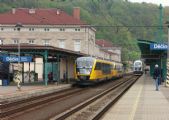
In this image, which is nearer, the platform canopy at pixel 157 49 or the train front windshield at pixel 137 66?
the platform canopy at pixel 157 49

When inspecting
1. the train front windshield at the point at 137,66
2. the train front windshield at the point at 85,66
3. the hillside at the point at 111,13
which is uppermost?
the hillside at the point at 111,13

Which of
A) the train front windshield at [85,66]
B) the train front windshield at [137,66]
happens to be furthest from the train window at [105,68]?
the train front windshield at [137,66]

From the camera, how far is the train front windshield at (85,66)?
48.5m

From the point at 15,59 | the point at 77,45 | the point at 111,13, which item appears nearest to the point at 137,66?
the point at 77,45

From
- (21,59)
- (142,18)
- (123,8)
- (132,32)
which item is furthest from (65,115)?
(123,8)

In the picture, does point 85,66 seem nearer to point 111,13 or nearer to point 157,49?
point 157,49

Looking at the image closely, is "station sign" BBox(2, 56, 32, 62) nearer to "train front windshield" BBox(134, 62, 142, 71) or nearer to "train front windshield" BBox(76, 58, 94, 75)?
"train front windshield" BBox(76, 58, 94, 75)

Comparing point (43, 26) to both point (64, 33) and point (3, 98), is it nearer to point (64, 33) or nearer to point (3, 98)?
point (64, 33)

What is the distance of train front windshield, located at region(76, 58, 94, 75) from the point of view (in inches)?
1911

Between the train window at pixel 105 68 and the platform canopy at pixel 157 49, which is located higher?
the platform canopy at pixel 157 49

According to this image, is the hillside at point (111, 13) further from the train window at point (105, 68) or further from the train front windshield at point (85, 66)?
the train front windshield at point (85, 66)

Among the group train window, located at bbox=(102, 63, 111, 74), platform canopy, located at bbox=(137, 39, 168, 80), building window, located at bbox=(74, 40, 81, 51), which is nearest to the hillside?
building window, located at bbox=(74, 40, 81, 51)

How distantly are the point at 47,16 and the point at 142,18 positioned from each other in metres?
35.2

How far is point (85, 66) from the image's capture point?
48.7 metres
